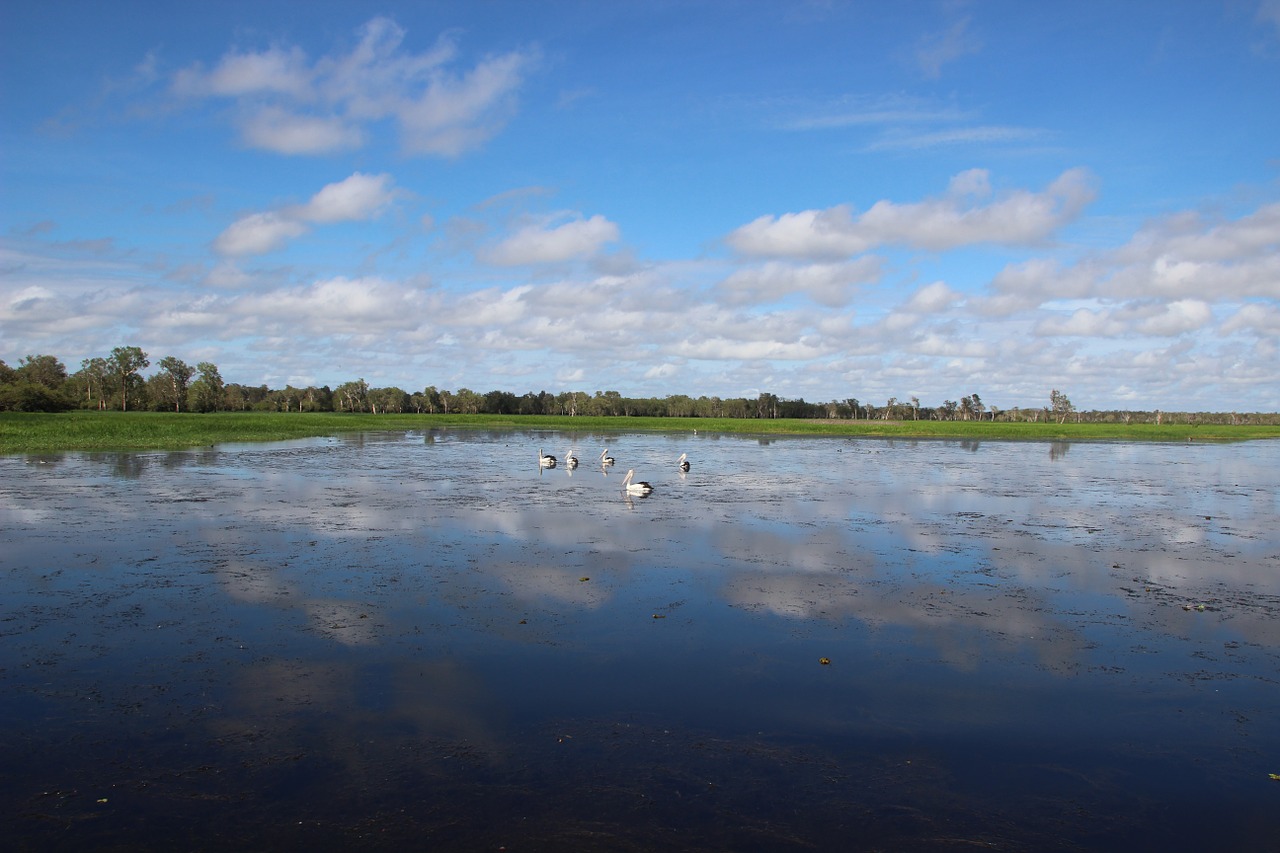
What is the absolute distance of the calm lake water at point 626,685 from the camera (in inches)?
230

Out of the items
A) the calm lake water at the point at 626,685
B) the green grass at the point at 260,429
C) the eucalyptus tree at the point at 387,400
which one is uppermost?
the eucalyptus tree at the point at 387,400

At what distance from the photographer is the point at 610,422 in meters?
111

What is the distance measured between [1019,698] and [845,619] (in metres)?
2.99

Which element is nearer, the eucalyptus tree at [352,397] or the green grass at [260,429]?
the green grass at [260,429]

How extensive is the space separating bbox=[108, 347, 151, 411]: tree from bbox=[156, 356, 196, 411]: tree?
9.72 ft

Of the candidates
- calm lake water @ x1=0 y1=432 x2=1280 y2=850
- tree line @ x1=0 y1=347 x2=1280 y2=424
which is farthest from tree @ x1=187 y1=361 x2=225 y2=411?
calm lake water @ x1=0 y1=432 x2=1280 y2=850

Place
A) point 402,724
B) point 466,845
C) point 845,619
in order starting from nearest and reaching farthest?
1. point 466,845
2. point 402,724
3. point 845,619

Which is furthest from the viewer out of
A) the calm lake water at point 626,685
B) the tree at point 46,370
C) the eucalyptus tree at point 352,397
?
the eucalyptus tree at point 352,397

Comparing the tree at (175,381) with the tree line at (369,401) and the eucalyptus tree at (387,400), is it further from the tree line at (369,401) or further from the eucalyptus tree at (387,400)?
the eucalyptus tree at (387,400)

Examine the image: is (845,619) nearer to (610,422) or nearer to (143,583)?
(143,583)

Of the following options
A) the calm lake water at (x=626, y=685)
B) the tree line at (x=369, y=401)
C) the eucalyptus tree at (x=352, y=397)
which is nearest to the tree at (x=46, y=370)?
the tree line at (x=369, y=401)

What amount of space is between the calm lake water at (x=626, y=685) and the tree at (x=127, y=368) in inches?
3540

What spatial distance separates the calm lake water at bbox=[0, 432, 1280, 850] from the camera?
5832 millimetres

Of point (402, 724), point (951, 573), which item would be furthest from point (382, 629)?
point (951, 573)
